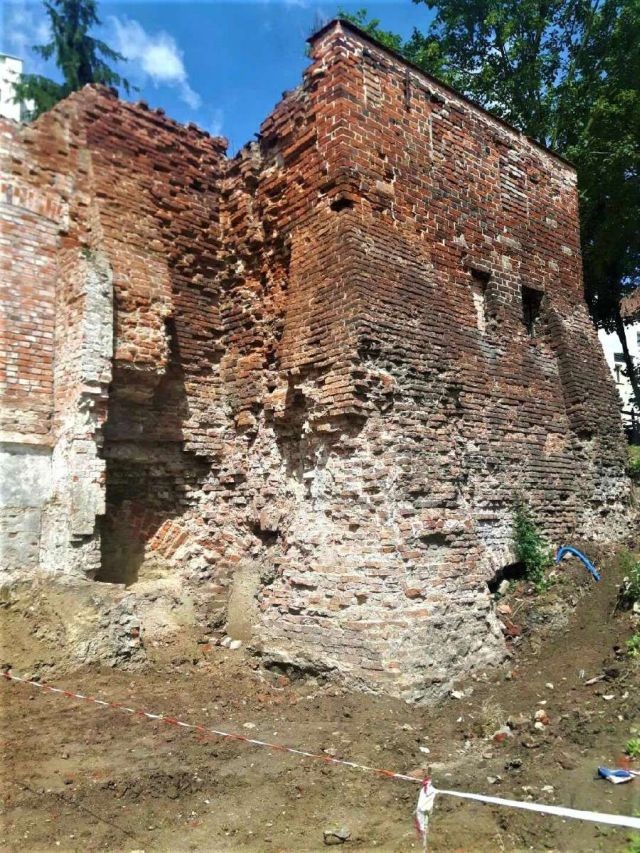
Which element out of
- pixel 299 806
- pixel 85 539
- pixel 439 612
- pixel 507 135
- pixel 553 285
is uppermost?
pixel 507 135

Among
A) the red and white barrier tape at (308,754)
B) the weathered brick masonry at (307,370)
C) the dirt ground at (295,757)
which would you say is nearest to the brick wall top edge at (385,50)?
the weathered brick masonry at (307,370)

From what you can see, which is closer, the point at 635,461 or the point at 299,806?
the point at 299,806

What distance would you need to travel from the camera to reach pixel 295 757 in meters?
4.45

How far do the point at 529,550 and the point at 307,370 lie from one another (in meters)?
3.33

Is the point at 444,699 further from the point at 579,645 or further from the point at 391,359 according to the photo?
the point at 391,359

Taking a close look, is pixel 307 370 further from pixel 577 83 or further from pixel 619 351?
pixel 619 351

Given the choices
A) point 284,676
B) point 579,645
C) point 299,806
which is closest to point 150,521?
point 284,676

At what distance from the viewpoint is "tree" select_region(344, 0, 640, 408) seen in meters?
14.8

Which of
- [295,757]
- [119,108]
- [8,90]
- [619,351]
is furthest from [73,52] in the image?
[619,351]

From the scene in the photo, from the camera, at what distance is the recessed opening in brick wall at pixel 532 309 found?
29.4 feet

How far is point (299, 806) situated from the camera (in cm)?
387

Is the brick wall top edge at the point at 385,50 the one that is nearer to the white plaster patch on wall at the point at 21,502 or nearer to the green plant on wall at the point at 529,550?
the green plant on wall at the point at 529,550

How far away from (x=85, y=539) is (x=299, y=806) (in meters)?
3.33

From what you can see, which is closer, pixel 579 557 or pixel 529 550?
pixel 529 550
